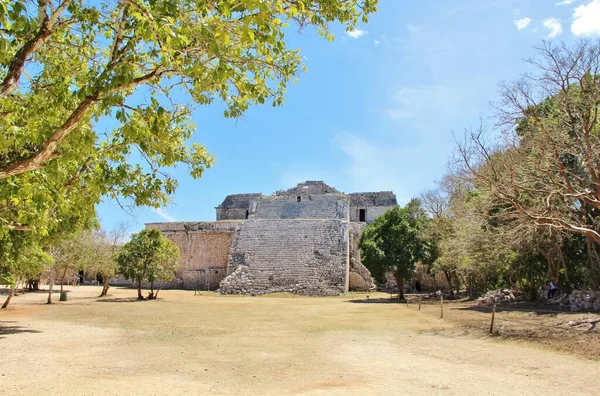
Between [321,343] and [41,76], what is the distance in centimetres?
654

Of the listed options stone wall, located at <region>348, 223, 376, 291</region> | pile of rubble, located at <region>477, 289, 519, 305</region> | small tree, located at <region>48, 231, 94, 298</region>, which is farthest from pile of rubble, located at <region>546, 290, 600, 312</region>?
small tree, located at <region>48, 231, 94, 298</region>

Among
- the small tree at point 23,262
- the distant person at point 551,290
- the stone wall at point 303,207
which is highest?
the stone wall at point 303,207

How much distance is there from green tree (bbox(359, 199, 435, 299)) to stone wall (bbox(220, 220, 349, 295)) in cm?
427

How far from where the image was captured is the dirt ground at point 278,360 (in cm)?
547

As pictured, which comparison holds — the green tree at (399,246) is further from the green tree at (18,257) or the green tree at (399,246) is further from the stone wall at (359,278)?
the green tree at (18,257)

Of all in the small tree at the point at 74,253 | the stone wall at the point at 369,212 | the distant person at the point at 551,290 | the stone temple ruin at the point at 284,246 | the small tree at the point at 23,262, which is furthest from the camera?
the stone wall at the point at 369,212

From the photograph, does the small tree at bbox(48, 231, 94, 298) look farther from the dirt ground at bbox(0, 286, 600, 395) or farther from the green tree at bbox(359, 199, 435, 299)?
the green tree at bbox(359, 199, 435, 299)

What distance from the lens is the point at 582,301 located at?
44.0 feet

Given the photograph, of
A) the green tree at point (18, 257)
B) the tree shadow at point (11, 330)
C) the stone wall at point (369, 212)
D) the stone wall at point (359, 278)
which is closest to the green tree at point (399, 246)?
the stone wall at point (359, 278)

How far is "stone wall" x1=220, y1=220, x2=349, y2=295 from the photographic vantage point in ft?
81.3

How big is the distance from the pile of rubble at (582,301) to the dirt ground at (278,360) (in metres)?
4.19

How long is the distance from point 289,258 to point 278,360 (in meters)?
19.5

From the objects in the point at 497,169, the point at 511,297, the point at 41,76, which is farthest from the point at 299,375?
the point at 511,297

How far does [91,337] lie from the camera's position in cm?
966
